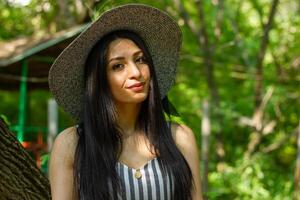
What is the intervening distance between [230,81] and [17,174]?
863 cm

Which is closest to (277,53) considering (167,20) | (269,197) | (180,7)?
(180,7)

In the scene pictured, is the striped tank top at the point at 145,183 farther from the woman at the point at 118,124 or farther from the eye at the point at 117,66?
the eye at the point at 117,66

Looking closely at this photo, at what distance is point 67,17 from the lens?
11.8 m

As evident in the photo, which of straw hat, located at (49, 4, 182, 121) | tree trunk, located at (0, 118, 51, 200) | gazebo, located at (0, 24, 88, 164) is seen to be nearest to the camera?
straw hat, located at (49, 4, 182, 121)

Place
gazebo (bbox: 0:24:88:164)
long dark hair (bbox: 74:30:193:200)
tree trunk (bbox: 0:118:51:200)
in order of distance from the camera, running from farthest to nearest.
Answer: gazebo (bbox: 0:24:88:164), tree trunk (bbox: 0:118:51:200), long dark hair (bbox: 74:30:193:200)

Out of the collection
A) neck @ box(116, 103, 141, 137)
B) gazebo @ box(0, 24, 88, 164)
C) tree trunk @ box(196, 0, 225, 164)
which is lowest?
neck @ box(116, 103, 141, 137)

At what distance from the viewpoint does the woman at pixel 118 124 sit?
2781mm

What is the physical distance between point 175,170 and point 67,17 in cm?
921

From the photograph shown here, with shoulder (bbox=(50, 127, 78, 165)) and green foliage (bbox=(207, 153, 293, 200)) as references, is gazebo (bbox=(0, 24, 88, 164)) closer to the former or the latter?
green foliage (bbox=(207, 153, 293, 200))

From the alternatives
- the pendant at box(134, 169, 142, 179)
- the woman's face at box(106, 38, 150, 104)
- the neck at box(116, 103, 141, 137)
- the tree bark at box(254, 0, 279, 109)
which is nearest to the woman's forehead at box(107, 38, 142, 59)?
the woman's face at box(106, 38, 150, 104)

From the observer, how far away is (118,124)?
294 centimetres

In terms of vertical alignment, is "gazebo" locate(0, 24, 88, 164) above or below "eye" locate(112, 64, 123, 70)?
above

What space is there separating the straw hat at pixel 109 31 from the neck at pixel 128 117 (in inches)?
7.4

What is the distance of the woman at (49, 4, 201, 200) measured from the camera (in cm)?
278
